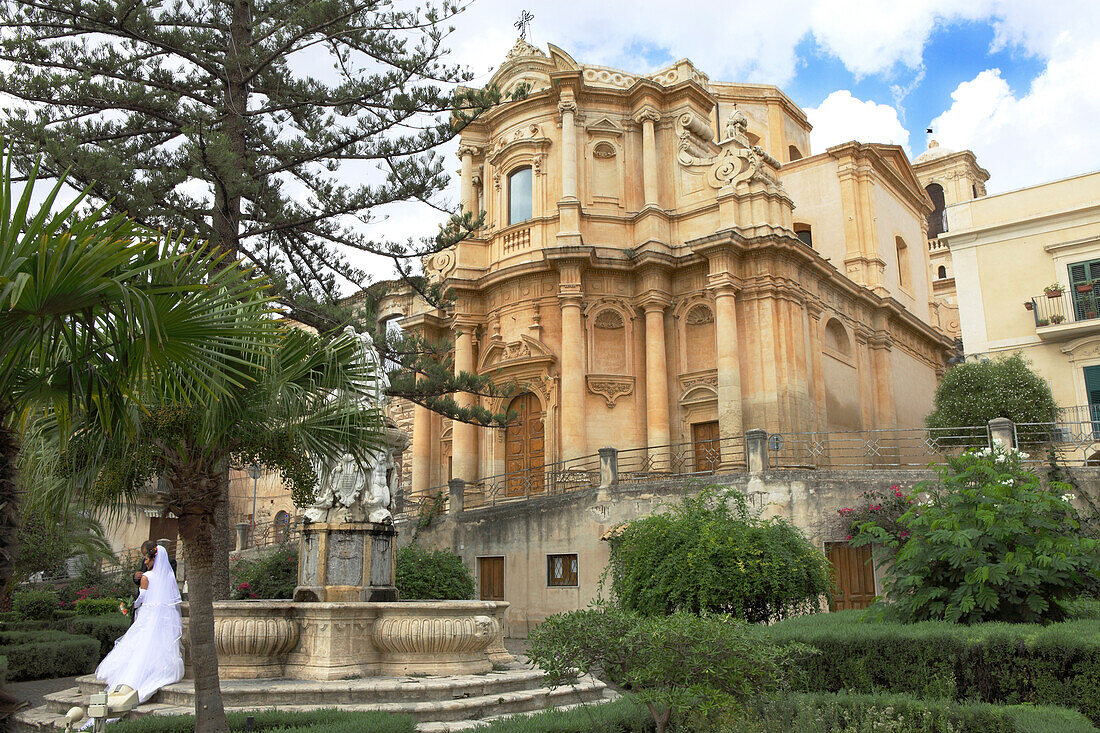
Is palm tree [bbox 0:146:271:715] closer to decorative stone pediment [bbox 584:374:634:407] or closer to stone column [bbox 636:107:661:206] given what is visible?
decorative stone pediment [bbox 584:374:634:407]

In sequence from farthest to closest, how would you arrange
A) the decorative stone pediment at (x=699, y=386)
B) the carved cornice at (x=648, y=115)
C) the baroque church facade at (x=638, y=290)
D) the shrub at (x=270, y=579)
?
the carved cornice at (x=648, y=115) → the decorative stone pediment at (x=699, y=386) → the baroque church facade at (x=638, y=290) → the shrub at (x=270, y=579)

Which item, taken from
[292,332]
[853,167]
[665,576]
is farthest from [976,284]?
[292,332]

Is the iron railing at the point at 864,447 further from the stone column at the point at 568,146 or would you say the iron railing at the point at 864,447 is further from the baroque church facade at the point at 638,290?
the stone column at the point at 568,146

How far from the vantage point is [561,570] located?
19.3m

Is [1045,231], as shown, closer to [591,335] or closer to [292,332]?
[591,335]

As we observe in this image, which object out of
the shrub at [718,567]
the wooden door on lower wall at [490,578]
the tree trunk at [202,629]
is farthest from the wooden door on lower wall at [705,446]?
the tree trunk at [202,629]

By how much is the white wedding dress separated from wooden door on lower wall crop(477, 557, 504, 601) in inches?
432

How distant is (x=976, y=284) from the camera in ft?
77.7

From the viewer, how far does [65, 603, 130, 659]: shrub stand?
1627 centimetres

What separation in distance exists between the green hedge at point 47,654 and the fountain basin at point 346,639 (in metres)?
5.96

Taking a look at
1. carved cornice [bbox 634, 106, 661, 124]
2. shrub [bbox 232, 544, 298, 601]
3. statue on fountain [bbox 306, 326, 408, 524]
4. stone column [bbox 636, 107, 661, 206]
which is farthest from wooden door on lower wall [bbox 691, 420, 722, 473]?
statue on fountain [bbox 306, 326, 408, 524]

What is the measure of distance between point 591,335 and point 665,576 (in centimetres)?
1326

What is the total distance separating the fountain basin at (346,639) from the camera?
32.2ft

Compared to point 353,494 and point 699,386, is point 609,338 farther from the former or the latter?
point 353,494
